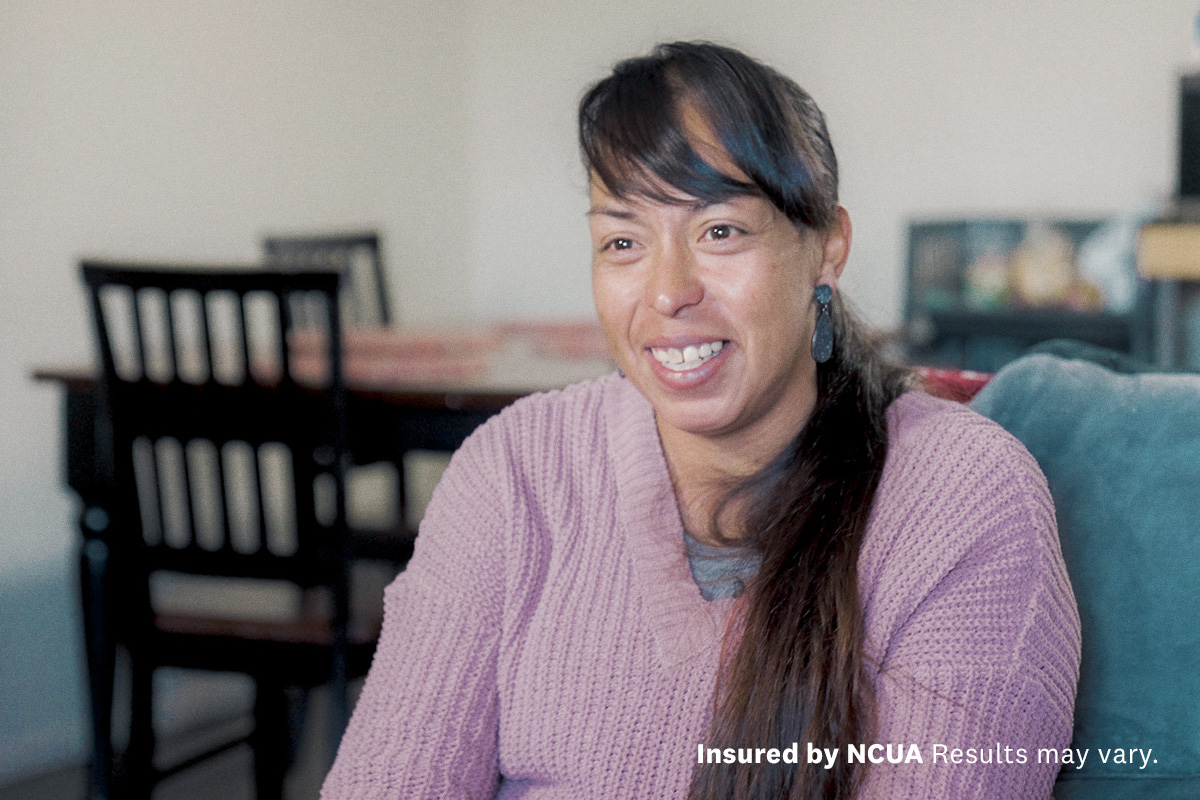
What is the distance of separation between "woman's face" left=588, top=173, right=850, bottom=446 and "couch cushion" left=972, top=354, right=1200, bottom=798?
0.87ft

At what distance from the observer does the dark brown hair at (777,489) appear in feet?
2.81

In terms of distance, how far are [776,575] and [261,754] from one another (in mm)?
1345

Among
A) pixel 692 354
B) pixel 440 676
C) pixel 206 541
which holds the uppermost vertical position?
pixel 692 354

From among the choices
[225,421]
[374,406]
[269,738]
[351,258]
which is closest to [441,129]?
[351,258]

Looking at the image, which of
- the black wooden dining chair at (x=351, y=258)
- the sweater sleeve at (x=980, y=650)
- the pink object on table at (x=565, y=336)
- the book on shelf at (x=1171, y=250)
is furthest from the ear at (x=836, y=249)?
→ the book on shelf at (x=1171, y=250)

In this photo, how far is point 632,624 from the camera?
95 centimetres

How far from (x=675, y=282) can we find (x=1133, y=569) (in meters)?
0.44

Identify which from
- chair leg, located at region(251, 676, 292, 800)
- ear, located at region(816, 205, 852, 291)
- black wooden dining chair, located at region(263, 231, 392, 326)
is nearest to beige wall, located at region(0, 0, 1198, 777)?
black wooden dining chair, located at region(263, 231, 392, 326)

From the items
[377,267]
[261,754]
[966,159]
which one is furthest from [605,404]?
[966,159]

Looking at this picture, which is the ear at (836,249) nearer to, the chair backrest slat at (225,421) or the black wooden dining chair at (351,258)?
the chair backrest slat at (225,421)

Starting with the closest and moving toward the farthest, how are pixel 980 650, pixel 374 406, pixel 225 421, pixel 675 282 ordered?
pixel 980 650
pixel 675 282
pixel 225 421
pixel 374 406

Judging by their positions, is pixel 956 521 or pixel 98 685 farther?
pixel 98 685

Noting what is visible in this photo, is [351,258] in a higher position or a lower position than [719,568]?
higher

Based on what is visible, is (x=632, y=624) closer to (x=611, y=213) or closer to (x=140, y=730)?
(x=611, y=213)
